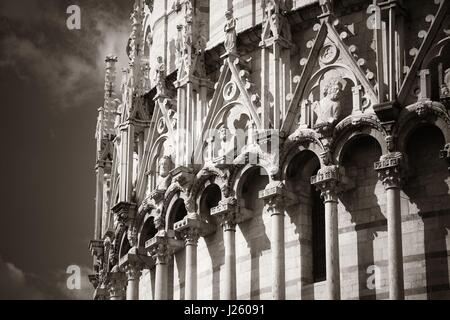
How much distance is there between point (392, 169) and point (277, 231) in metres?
3.09

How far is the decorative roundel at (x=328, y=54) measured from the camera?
3250 cm

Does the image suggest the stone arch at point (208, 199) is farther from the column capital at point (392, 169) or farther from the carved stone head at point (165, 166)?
the column capital at point (392, 169)

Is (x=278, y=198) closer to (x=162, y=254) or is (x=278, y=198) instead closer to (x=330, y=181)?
(x=330, y=181)

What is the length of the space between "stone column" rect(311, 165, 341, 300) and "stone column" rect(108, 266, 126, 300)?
855 cm

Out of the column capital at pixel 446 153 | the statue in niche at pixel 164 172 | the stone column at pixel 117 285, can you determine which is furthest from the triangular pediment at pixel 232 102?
the column capital at pixel 446 153

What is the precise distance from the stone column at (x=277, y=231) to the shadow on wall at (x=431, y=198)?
2868 mm

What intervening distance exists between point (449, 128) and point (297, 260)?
4.62 meters

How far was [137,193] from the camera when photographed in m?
37.4

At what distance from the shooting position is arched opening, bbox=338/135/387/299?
1207 inches

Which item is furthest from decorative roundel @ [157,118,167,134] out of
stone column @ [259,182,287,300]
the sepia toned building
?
stone column @ [259,182,287,300]

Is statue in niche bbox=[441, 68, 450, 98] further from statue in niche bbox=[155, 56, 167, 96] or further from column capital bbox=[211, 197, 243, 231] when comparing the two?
statue in niche bbox=[155, 56, 167, 96]

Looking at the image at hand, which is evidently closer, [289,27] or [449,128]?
[449,128]

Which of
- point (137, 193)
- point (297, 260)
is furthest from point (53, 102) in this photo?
point (297, 260)

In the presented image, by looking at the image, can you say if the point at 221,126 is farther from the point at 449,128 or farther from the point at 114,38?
the point at 114,38
